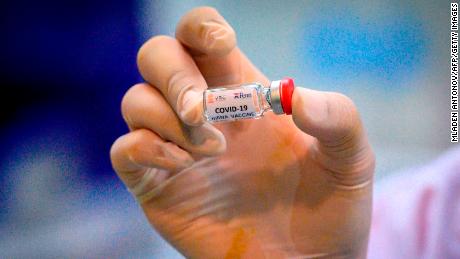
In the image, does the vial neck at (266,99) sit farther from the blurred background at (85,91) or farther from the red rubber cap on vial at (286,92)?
the blurred background at (85,91)

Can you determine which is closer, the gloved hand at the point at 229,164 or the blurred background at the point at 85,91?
the gloved hand at the point at 229,164

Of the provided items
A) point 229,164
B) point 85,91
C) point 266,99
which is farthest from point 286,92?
point 85,91

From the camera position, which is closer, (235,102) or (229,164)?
(235,102)

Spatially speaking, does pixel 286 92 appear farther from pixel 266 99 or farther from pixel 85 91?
pixel 85 91

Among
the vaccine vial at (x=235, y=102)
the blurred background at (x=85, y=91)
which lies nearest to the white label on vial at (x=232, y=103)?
the vaccine vial at (x=235, y=102)

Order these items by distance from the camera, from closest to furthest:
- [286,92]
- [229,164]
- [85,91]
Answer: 1. [286,92]
2. [229,164]
3. [85,91]
